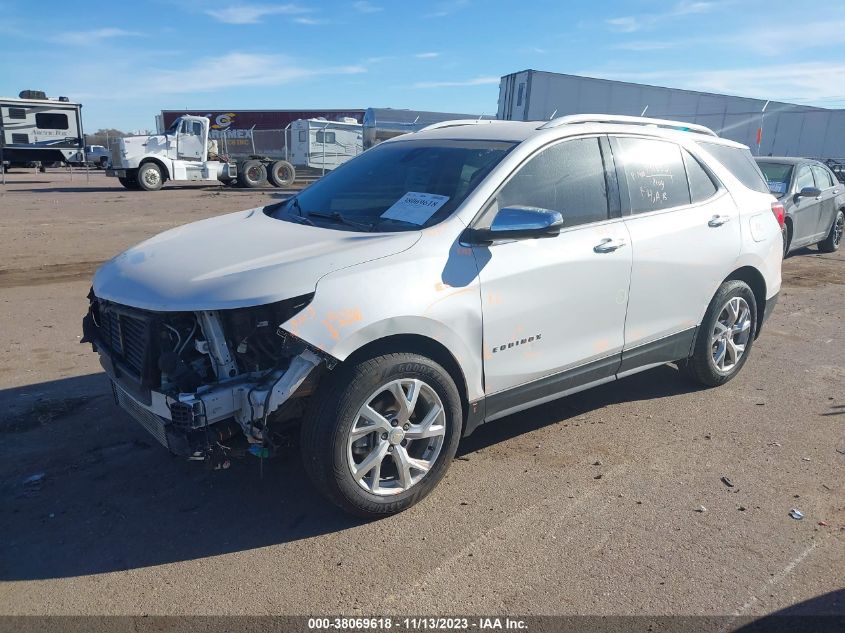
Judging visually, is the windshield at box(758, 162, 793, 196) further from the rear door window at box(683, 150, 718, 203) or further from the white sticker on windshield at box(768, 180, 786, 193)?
the rear door window at box(683, 150, 718, 203)

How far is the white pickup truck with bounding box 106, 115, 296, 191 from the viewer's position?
23.6 metres

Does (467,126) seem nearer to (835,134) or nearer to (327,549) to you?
(327,549)

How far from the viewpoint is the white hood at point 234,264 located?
2.95 metres

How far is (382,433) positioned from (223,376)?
2.60ft

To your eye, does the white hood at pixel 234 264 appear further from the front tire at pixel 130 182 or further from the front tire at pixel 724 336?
the front tire at pixel 130 182

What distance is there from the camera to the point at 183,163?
81.1 feet

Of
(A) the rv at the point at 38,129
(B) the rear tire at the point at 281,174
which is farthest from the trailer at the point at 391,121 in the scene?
(A) the rv at the point at 38,129

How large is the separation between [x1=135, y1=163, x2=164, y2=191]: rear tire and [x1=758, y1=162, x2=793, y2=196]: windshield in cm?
2037

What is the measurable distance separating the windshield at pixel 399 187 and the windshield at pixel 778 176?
8.05 meters

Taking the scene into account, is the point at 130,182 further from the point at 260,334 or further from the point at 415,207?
the point at 260,334

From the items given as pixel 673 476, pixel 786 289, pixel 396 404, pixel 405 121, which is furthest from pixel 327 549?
pixel 405 121

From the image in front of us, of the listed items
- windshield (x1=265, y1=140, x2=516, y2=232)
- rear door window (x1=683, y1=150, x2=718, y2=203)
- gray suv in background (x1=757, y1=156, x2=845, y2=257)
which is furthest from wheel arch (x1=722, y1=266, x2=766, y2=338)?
gray suv in background (x1=757, y1=156, x2=845, y2=257)

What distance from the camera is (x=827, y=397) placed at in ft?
16.6

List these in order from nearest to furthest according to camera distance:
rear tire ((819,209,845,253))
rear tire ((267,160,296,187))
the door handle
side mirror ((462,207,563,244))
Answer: side mirror ((462,207,563,244)) < the door handle < rear tire ((819,209,845,253)) < rear tire ((267,160,296,187))
